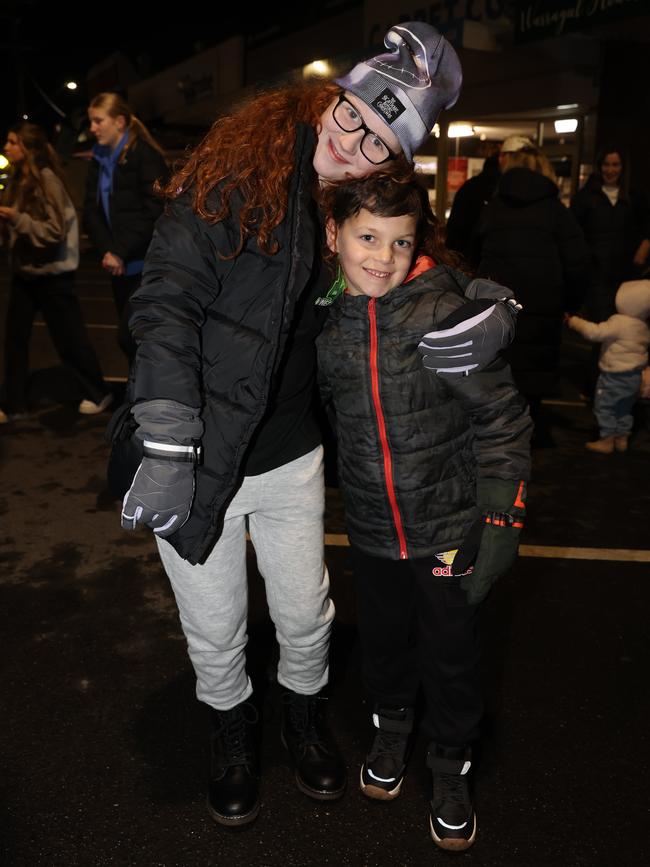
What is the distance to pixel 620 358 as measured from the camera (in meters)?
5.45

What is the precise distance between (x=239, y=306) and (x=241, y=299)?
0.06 feet

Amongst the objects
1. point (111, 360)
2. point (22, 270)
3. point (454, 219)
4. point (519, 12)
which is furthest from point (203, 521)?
point (519, 12)

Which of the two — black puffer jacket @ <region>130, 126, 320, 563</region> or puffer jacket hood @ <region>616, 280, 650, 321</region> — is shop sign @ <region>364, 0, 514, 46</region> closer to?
puffer jacket hood @ <region>616, 280, 650, 321</region>

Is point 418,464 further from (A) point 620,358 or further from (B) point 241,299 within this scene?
(A) point 620,358

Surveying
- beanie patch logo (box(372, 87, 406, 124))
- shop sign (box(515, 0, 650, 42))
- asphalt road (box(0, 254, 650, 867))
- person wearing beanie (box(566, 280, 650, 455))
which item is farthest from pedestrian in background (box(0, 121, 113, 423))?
shop sign (box(515, 0, 650, 42))

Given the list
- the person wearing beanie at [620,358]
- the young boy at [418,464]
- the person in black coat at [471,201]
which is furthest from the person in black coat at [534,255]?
the young boy at [418,464]

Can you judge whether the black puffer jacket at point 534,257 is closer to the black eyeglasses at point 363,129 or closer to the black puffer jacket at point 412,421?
the black puffer jacket at point 412,421

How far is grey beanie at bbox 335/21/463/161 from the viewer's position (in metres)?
1.94

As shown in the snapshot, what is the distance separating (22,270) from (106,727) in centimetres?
432

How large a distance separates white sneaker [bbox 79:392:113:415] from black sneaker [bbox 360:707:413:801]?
454 cm

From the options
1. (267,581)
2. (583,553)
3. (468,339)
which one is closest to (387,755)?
(267,581)

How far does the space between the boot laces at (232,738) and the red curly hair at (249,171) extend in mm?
1396

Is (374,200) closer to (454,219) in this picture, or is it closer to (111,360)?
(454,219)

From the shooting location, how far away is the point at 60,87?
181 ft
